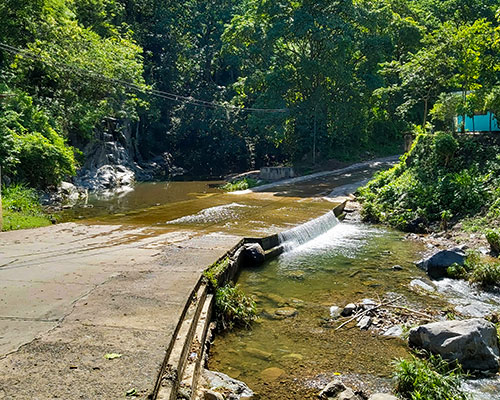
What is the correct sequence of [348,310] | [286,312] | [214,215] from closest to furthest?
[348,310], [286,312], [214,215]

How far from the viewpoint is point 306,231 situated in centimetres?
1266

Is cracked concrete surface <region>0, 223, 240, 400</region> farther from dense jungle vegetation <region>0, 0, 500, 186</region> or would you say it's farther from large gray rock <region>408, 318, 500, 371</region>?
dense jungle vegetation <region>0, 0, 500, 186</region>

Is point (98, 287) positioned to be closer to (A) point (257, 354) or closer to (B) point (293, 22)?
(A) point (257, 354)

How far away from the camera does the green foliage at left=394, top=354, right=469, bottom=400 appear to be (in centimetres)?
468

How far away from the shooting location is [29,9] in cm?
1961

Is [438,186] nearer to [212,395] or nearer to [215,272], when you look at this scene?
[215,272]

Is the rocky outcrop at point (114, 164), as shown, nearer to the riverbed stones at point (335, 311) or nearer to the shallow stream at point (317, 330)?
the shallow stream at point (317, 330)

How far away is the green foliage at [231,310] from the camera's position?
669cm

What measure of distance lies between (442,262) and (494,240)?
1.80 m

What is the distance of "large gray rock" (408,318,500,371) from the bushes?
811 centimetres

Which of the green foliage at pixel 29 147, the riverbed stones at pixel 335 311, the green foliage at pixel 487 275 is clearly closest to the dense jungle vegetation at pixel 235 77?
the green foliage at pixel 29 147

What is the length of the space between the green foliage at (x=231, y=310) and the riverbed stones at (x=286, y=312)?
433mm

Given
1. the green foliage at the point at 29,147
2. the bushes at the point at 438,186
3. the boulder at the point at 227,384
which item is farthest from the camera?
the green foliage at the point at 29,147

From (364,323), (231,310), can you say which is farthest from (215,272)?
(364,323)
